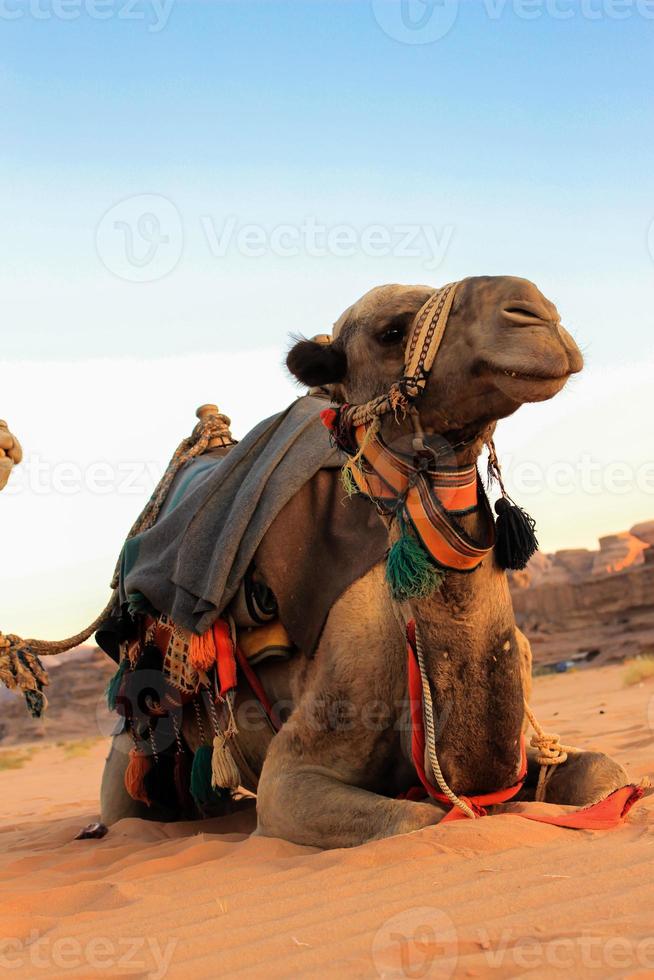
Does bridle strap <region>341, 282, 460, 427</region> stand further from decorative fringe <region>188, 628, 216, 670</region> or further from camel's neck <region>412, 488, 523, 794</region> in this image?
decorative fringe <region>188, 628, 216, 670</region>

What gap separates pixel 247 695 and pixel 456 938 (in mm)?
2441

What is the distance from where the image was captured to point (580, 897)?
296 cm

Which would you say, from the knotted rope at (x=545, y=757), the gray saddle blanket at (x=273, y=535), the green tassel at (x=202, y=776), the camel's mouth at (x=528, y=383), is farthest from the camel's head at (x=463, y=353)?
the green tassel at (x=202, y=776)

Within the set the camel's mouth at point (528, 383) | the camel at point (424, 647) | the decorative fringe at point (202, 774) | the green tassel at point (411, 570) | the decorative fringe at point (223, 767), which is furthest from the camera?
the decorative fringe at point (202, 774)

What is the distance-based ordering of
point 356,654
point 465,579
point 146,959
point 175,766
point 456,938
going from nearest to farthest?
1. point 456,938
2. point 146,959
3. point 465,579
4. point 356,654
5. point 175,766

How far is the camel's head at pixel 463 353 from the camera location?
11.0 ft

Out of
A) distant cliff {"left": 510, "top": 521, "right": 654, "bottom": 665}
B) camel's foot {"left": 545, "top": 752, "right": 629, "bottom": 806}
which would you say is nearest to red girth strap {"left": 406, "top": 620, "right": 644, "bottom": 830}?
camel's foot {"left": 545, "top": 752, "right": 629, "bottom": 806}

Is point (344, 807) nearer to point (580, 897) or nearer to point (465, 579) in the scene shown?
point (465, 579)

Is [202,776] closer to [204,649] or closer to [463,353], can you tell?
[204,649]

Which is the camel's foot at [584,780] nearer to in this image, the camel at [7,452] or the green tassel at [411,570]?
the green tassel at [411,570]

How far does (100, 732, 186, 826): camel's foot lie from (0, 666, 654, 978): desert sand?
1263mm

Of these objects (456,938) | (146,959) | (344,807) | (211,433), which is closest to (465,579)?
(344,807)

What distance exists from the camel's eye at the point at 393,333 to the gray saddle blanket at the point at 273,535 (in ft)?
3.30

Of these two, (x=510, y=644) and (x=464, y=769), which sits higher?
(x=510, y=644)
